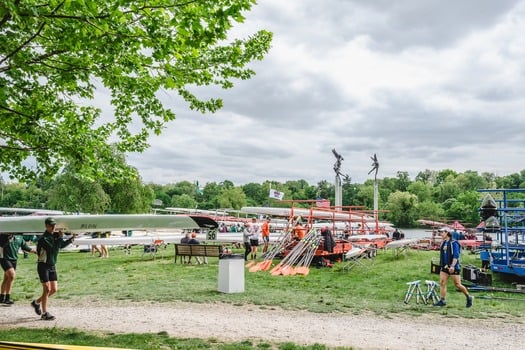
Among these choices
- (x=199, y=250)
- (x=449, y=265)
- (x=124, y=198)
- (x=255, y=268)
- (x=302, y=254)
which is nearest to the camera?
(x=449, y=265)

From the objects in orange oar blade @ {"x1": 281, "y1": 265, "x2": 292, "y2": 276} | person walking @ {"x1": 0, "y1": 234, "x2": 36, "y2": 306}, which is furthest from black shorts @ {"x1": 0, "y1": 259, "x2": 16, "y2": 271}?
orange oar blade @ {"x1": 281, "y1": 265, "x2": 292, "y2": 276}

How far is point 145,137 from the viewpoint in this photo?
379 inches

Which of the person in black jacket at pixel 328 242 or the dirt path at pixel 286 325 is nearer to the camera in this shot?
the dirt path at pixel 286 325

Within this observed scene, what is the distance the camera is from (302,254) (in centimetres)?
1645

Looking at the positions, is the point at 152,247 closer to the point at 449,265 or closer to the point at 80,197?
the point at 449,265

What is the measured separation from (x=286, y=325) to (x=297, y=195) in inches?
4368

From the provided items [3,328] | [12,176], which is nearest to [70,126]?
[12,176]

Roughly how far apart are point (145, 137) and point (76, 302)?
3.99 metres

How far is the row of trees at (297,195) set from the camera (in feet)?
121

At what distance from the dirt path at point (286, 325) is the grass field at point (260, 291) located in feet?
1.78

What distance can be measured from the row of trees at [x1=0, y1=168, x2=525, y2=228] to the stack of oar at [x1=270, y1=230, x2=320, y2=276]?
23977 mm

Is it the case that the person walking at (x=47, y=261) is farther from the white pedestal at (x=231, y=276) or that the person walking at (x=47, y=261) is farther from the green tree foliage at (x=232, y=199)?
the green tree foliage at (x=232, y=199)

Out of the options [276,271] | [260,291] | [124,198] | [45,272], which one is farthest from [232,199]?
[45,272]

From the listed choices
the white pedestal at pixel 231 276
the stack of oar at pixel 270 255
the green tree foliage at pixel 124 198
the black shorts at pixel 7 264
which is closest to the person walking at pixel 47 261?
the black shorts at pixel 7 264
